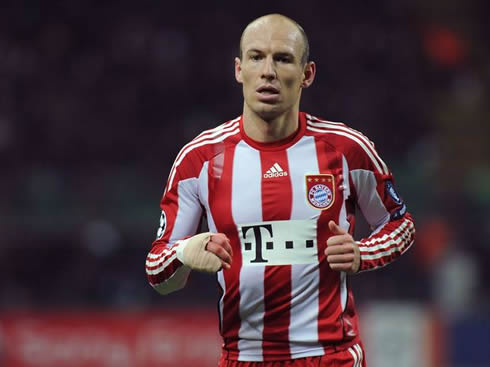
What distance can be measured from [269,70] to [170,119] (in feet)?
30.8

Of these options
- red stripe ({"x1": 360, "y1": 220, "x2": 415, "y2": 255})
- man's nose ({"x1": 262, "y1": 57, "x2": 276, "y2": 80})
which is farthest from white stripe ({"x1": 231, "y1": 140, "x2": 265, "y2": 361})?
red stripe ({"x1": 360, "y1": 220, "x2": 415, "y2": 255})

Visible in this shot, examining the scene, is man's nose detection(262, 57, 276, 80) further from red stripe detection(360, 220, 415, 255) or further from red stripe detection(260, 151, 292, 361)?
red stripe detection(360, 220, 415, 255)

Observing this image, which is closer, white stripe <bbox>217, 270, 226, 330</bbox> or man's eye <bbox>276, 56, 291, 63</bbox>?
man's eye <bbox>276, 56, 291, 63</bbox>

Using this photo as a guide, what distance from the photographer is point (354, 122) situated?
12.7 metres

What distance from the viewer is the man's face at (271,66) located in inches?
135

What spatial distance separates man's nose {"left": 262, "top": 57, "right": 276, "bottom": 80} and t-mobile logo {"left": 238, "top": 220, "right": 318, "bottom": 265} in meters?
0.54

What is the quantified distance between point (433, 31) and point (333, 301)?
43.8 feet

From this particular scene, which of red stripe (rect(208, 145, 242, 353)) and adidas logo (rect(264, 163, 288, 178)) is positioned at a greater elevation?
adidas logo (rect(264, 163, 288, 178))

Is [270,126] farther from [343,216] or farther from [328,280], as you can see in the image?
[328,280]

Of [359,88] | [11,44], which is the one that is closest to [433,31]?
[359,88]

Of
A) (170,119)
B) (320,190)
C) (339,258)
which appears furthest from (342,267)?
(170,119)

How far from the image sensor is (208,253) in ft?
10.4

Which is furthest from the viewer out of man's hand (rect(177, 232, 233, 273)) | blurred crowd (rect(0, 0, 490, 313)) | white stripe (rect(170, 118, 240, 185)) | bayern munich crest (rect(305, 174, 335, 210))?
blurred crowd (rect(0, 0, 490, 313))

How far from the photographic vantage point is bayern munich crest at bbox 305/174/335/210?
3506 millimetres
